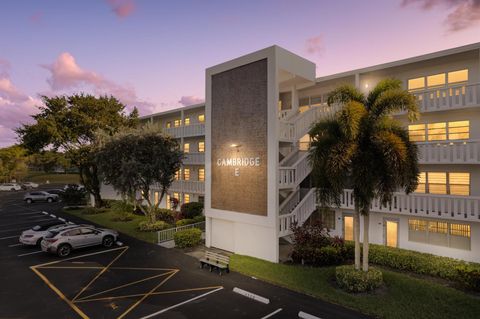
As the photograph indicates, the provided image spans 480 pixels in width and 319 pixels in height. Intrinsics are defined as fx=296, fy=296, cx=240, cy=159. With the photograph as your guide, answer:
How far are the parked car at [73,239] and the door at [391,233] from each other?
19.0 m

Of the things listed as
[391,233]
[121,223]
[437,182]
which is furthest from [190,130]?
[437,182]

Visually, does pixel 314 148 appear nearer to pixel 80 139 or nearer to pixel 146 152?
pixel 146 152

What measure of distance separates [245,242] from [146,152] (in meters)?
12.0

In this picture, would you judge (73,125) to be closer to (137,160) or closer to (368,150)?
(137,160)

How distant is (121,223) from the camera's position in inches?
1154

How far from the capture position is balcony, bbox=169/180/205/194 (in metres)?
29.2

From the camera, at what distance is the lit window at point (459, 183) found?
17219 mm

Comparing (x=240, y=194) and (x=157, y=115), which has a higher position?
(x=157, y=115)

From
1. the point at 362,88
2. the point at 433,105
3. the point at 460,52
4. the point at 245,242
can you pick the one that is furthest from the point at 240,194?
the point at 460,52

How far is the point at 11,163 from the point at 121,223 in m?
71.2

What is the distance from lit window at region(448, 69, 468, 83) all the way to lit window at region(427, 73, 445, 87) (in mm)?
354

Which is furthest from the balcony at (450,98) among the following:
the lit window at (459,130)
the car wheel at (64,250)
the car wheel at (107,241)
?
the car wheel at (64,250)

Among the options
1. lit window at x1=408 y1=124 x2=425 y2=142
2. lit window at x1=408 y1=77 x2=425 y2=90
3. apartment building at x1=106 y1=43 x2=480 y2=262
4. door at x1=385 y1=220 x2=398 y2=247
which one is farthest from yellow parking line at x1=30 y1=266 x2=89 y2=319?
lit window at x1=408 y1=77 x2=425 y2=90

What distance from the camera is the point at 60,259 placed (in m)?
18.6
